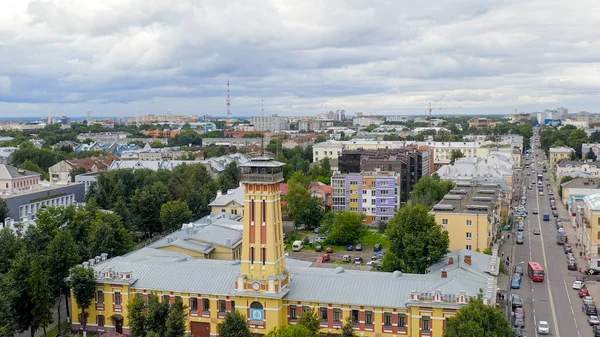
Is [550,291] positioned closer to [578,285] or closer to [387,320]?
[578,285]

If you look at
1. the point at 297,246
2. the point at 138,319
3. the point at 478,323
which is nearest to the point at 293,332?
the point at 478,323

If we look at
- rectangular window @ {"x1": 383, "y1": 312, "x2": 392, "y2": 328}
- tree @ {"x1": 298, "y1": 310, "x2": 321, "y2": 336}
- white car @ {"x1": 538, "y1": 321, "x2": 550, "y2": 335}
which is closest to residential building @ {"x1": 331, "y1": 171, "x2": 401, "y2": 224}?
white car @ {"x1": 538, "y1": 321, "x2": 550, "y2": 335}

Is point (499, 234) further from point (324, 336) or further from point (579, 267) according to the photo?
point (324, 336)

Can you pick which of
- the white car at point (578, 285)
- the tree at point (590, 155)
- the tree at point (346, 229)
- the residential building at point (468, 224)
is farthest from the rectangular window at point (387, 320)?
the tree at point (590, 155)

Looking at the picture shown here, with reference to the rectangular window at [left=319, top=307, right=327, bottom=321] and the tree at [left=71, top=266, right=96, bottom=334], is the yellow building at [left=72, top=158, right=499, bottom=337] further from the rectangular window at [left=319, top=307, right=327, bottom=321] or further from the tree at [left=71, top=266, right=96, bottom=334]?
the tree at [left=71, top=266, right=96, bottom=334]

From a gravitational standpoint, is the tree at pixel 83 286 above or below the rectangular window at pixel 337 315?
above

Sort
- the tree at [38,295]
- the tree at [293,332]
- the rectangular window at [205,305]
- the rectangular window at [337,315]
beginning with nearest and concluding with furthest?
the tree at [293,332] → the tree at [38,295] → the rectangular window at [337,315] → the rectangular window at [205,305]

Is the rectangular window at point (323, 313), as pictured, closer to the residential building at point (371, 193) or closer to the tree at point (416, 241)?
the tree at point (416, 241)
